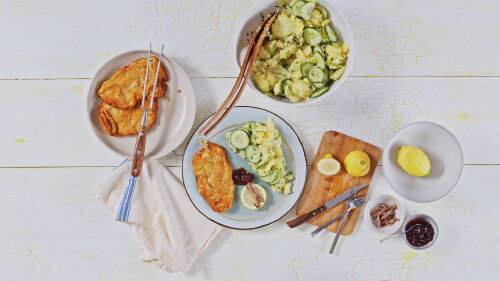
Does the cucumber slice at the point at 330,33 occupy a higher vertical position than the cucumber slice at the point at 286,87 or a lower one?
higher

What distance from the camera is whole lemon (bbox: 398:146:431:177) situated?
219cm

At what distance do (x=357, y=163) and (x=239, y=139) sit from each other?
665 mm

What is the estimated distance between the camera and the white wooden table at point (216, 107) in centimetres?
239

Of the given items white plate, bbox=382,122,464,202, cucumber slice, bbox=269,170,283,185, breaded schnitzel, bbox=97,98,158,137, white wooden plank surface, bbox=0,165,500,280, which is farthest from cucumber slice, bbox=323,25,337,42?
breaded schnitzel, bbox=97,98,158,137

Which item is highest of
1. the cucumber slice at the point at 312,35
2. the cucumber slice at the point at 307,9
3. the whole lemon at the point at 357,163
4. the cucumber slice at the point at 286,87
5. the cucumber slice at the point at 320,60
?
the cucumber slice at the point at 307,9

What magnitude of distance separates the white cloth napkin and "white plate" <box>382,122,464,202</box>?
105cm

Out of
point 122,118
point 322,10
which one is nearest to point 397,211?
point 322,10

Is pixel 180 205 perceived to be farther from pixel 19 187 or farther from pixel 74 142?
pixel 19 187

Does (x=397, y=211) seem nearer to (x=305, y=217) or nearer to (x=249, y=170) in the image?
(x=305, y=217)

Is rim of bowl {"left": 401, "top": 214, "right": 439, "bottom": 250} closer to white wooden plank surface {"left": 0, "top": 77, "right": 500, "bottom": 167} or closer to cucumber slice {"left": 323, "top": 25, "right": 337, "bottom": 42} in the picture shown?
white wooden plank surface {"left": 0, "top": 77, "right": 500, "bottom": 167}

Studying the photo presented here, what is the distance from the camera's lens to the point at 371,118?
2.40 m

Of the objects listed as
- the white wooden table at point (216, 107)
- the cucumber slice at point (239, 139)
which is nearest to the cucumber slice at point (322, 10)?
the white wooden table at point (216, 107)

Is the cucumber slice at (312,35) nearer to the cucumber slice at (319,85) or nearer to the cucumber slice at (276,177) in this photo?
the cucumber slice at (319,85)

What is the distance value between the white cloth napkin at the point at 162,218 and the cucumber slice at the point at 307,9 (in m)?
1.16
